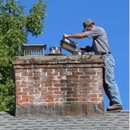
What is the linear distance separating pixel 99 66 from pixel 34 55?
1.11 meters

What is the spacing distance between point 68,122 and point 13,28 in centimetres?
1721

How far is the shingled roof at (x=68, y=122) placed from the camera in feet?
36.8

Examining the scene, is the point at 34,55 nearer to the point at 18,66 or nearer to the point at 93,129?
the point at 18,66

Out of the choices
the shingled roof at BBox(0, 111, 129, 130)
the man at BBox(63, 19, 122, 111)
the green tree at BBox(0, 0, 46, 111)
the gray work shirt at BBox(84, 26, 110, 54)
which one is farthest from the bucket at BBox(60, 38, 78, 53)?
the green tree at BBox(0, 0, 46, 111)

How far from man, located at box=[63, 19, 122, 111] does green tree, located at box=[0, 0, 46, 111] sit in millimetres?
12907

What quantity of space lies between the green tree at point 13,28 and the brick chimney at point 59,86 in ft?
43.9

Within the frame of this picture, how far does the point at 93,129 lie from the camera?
1116 centimetres

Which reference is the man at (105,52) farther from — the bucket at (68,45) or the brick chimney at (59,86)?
the brick chimney at (59,86)

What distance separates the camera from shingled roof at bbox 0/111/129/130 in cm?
1122

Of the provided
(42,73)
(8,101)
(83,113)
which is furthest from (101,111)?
(8,101)

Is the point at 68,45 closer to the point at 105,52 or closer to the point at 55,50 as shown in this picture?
the point at 55,50

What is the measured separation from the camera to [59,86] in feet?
39.4

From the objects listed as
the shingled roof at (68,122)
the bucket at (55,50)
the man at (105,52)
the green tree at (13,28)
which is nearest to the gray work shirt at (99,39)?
the man at (105,52)

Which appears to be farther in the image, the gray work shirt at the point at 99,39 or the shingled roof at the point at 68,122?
the gray work shirt at the point at 99,39
